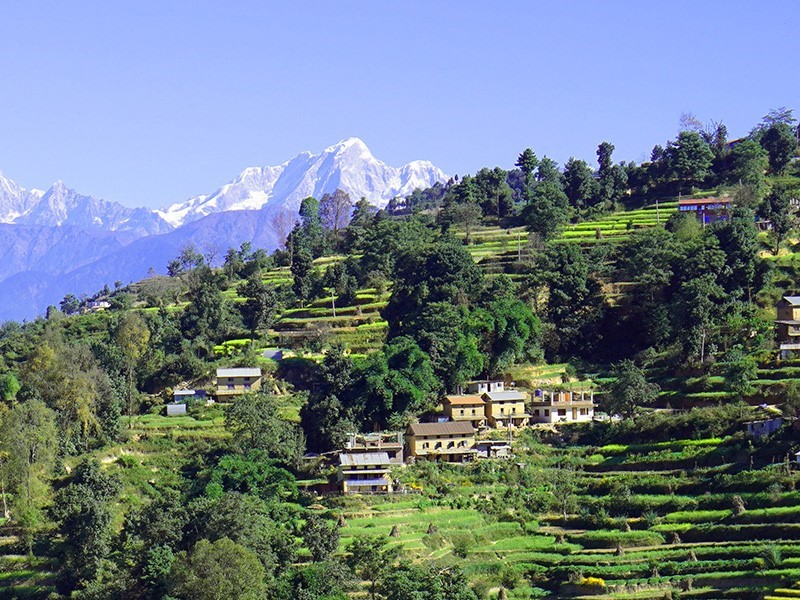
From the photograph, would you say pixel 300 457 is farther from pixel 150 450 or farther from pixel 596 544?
pixel 596 544

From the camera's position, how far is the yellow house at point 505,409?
144 feet

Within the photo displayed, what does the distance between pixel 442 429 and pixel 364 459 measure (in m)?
3.62

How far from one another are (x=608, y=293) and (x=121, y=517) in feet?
78.0

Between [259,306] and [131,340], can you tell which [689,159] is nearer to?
[259,306]

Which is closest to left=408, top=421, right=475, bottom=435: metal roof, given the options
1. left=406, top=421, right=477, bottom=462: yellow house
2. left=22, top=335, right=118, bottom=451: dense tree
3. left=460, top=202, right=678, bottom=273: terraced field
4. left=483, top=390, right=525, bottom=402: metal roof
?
left=406, top=421, right=477, bottom=462: yellow house

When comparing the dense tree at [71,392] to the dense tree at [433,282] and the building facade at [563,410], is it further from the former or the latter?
the building facade at [563,410]

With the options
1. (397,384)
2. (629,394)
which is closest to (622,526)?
(629,394)

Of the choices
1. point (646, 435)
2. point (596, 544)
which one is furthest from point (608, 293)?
point (596, 544)

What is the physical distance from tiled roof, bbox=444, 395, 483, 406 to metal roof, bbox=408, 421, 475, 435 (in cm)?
167

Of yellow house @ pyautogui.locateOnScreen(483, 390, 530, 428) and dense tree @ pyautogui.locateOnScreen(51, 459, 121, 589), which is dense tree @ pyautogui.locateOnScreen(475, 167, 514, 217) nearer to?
yellow house @ pyautogui.locateOnScreen(483, 390, 530, 428)

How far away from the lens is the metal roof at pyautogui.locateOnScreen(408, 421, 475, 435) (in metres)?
41.3

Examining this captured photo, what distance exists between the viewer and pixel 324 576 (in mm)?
31312

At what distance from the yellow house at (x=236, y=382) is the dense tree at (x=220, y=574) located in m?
17.0

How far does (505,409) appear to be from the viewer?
4403 cm
